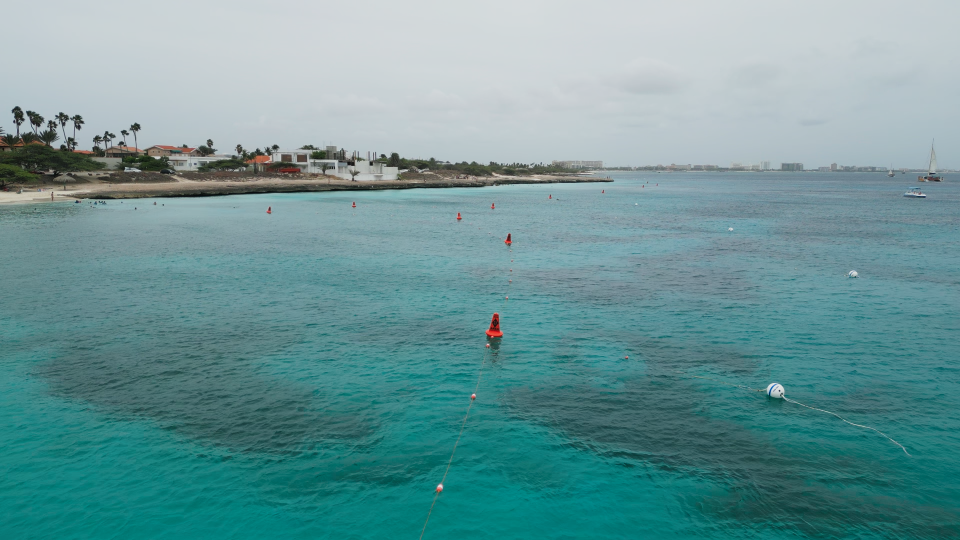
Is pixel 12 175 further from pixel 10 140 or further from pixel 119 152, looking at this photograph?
pixel 119 152

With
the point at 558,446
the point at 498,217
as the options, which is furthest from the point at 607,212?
the point at 558,446

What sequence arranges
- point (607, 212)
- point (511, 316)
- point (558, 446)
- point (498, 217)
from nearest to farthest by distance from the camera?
point (558, 446) → point (511, 316) → point (498, 217) → point (607, 212)

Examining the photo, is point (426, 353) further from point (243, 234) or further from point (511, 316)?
point (243, 234)

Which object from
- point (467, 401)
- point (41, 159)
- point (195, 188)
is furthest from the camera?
point (195, 188)

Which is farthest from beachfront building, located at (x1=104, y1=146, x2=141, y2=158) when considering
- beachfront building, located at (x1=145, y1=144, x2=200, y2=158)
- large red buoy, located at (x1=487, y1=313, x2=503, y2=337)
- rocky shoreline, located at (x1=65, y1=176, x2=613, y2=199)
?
large red buoy, located at (x1=487, y1=313, x2=503, y2=337)

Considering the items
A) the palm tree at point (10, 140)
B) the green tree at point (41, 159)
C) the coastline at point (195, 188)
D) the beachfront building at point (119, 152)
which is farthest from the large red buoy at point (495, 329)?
the beachfront building at point (119, 152)

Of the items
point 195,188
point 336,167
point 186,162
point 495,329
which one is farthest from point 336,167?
point 495,329
